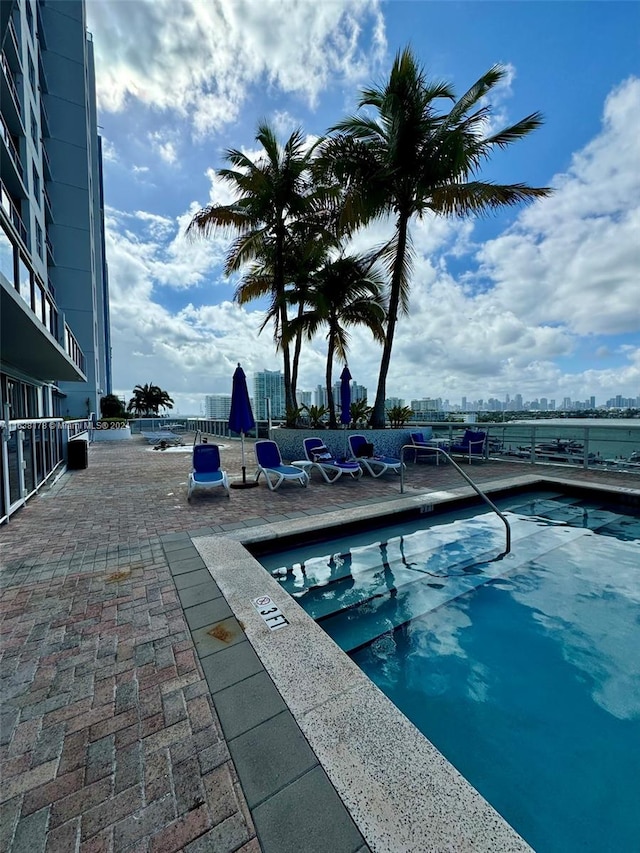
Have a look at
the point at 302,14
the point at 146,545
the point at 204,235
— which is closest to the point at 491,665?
the point at 146,545

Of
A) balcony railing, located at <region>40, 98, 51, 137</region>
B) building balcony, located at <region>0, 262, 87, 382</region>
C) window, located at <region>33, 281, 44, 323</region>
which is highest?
balcony railing, located at <region>40, 98, 51, 137</region>

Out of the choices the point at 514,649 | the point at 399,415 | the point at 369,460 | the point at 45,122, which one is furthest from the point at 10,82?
the point at 514,649

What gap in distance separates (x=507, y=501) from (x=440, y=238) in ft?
29.3

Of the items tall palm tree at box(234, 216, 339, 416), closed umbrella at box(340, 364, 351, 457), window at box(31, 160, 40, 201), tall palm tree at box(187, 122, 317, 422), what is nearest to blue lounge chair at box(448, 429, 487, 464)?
closed umbrella at box(340, 364, 351, 457)

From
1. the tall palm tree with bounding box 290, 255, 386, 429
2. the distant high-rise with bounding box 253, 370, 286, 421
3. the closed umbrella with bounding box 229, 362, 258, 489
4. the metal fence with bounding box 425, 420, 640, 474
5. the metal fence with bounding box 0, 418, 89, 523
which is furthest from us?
the distant high-rise with bounding box 253, 370, 286, 421

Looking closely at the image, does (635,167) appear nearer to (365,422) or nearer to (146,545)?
(365,422)

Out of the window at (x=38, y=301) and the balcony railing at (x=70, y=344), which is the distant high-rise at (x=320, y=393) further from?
the window at (x=38, y=301)

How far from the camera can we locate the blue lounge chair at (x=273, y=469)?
700cm

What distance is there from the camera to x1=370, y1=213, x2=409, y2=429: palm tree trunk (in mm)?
9750

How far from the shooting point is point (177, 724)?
5.51 feet

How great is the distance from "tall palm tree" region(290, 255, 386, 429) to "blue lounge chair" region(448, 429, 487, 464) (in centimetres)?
390

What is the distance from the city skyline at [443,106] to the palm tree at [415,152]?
1.21 ft

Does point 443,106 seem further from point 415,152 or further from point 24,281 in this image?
point 24,281

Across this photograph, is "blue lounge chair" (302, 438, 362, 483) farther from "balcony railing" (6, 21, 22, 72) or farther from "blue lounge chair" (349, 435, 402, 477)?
"balcony railing" (6, 21, 22, 72)
